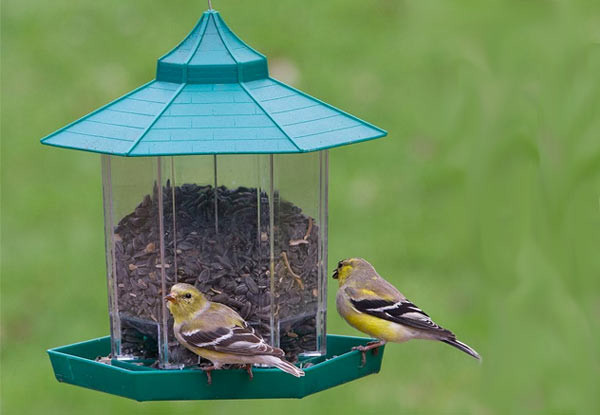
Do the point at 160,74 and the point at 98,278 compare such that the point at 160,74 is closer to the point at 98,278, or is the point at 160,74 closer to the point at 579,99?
the point at 98,278

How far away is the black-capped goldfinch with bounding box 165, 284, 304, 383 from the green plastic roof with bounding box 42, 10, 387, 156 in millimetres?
571

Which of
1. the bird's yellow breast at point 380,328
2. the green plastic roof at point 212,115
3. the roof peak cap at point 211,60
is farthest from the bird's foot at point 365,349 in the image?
the roof peak cap at point 211,60

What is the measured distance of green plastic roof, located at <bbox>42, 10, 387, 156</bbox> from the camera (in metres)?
3.70

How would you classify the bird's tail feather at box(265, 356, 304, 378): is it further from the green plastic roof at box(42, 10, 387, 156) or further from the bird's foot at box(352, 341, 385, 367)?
the green plastic roof at box(42, 10, 387, 156)

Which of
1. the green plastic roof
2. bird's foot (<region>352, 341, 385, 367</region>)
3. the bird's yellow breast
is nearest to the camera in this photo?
the green plastic roof

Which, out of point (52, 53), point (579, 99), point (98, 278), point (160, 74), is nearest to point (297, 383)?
point (160, 74)

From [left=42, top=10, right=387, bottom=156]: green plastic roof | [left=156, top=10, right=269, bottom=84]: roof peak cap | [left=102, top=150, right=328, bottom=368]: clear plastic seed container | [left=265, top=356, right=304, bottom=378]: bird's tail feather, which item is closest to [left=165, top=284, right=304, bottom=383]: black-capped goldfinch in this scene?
[left=265, top=356, right=304, bottom=378]: bird's tail feather

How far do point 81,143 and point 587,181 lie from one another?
11.6 ft

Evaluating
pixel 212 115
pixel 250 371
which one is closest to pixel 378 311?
pixel 250 371

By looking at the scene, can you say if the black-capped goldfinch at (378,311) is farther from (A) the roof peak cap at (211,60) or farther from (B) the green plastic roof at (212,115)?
(A) the roof peak cap at (211,60)

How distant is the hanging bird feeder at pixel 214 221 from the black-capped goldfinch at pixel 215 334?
8 cm

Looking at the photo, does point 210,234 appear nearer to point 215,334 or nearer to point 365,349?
point 215,334

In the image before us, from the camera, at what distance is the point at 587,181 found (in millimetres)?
6543

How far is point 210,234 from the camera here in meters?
4.11
